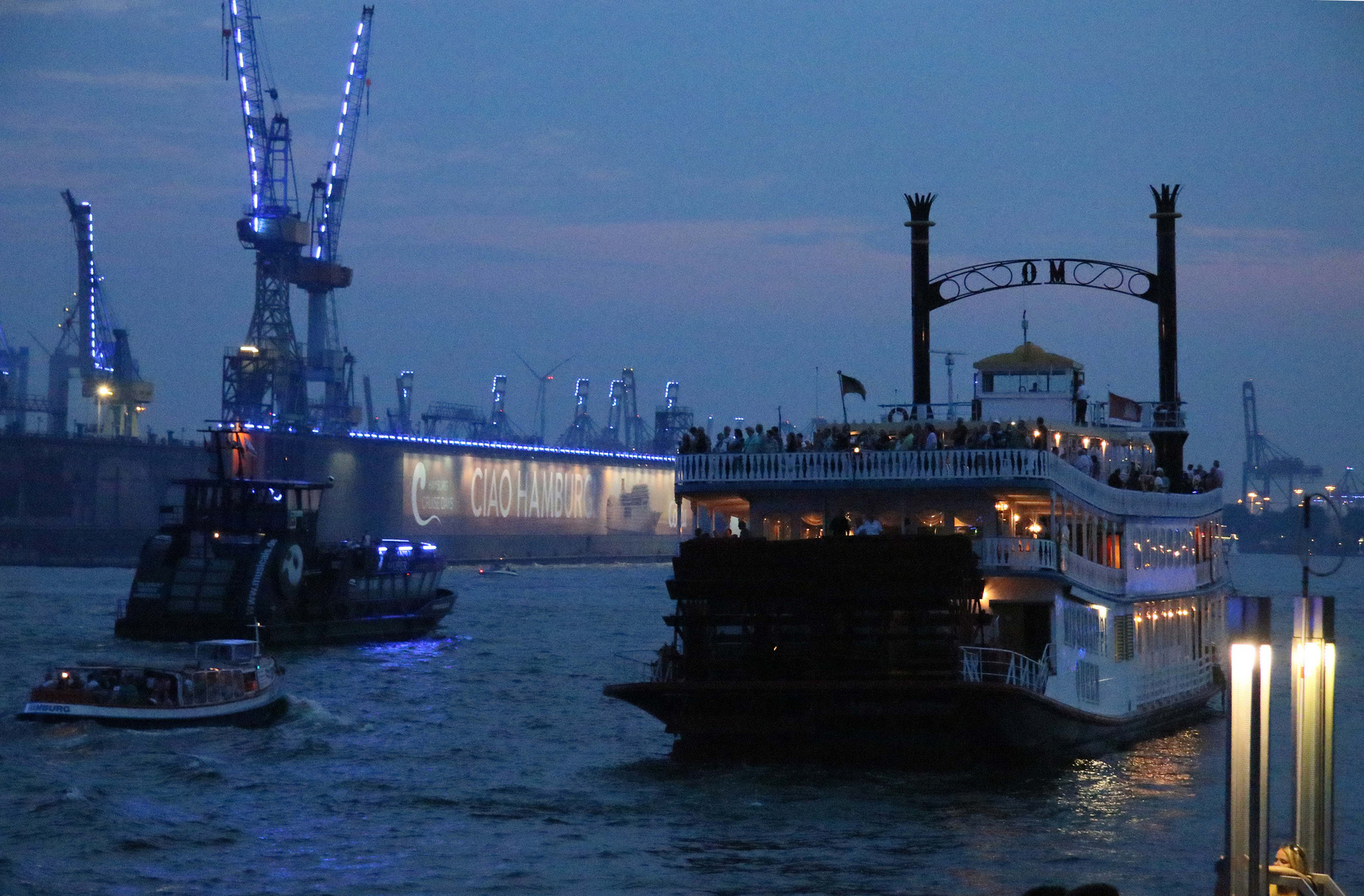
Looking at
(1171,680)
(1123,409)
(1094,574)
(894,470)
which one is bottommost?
(1171,680)

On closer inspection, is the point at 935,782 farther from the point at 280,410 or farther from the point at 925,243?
the point at 280,410

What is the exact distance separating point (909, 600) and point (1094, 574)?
4.21 metres

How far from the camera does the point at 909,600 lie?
25484 mm

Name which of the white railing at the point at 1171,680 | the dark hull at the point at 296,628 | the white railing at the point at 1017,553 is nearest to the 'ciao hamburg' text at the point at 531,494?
the dark hull at the point at 296,628

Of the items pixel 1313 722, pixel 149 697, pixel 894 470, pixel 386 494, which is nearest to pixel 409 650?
pixel 149 697

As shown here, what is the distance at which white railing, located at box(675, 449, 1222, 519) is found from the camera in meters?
26.1

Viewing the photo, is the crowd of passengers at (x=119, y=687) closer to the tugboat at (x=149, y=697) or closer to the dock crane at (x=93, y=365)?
the tugboat at (x=149, y=697)

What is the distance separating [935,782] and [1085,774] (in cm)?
308

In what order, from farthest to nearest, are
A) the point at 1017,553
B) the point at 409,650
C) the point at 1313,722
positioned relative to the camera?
the point at 409,650 → the point at 1017,553 → the point at 1313,722

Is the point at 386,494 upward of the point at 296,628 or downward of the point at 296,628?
upward

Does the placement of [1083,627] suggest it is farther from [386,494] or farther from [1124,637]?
[386,494]

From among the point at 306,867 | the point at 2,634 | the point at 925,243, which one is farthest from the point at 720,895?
the point at 2,634

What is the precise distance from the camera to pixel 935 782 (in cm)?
2603

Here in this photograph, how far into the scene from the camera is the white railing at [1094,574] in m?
27.0
